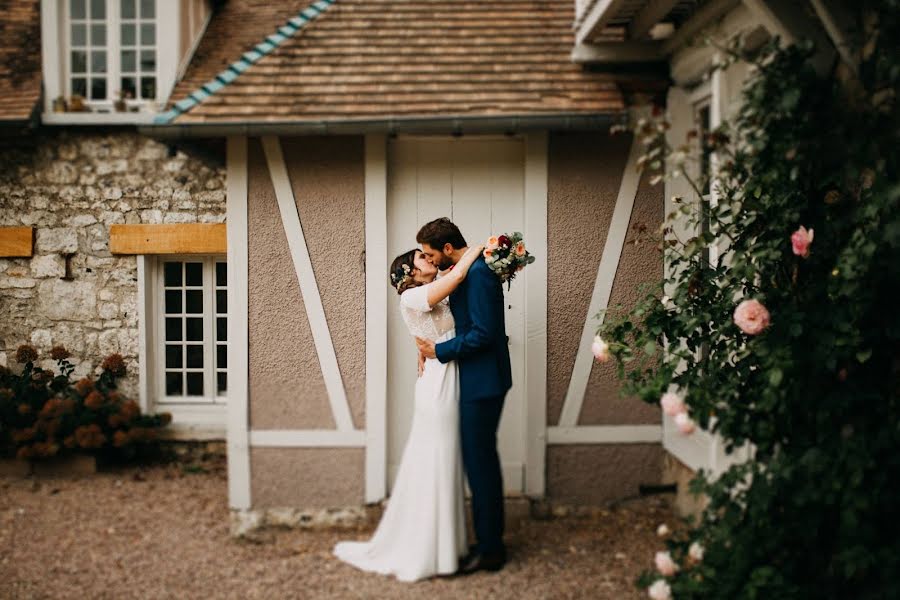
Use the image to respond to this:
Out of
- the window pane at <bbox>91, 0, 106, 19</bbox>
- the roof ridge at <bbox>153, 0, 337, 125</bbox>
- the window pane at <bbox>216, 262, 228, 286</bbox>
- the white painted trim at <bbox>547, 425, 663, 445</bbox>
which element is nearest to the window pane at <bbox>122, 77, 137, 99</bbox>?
the window pane at <bbox>91, 0, 106, 19</bbox>

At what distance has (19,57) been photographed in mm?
7508

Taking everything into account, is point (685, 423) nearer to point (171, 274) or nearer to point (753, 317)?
point (753, 317)

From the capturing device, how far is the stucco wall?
17.4 feet

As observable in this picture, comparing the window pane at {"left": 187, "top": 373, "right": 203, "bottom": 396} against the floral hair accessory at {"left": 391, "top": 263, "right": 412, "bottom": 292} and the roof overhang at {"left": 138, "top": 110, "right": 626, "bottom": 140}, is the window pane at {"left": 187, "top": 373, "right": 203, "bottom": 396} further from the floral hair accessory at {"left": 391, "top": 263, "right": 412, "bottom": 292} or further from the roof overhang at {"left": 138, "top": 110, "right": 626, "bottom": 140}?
the floral hair accessory at {"left": 391, "top": 263, "right": 412, "bottom": 292}

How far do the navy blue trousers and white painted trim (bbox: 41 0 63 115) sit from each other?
5.33 metres

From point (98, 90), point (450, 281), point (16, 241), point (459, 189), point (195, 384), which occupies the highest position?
point (98, 90)

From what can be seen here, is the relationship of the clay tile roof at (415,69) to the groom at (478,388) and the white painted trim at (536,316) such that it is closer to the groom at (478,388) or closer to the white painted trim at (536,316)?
the white painted trim at (536,316)

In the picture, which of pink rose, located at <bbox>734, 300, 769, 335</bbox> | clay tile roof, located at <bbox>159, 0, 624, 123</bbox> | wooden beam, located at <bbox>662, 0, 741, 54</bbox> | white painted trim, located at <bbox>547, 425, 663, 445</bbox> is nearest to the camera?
pink rose, located at <bbox>734, 300, 769, 335</bbox>

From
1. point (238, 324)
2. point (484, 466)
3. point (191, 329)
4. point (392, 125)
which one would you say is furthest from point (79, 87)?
point (484, 466)

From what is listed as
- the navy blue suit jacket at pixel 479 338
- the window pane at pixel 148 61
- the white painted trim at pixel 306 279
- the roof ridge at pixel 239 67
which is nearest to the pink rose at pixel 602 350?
the navy blue suit jacket at pixel 479 338

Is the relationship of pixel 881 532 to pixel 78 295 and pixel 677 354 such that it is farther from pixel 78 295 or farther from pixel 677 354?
pixel 78 295

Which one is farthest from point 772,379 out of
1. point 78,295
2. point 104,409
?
point 78,295

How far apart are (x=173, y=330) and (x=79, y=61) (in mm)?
2696

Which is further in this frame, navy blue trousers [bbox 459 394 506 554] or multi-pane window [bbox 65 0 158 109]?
multi-pane window [bbox 65 0 158 109]
